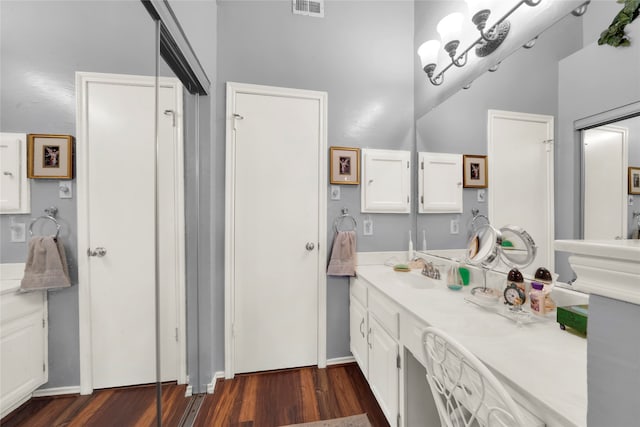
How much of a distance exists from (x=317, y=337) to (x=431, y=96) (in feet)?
6.81

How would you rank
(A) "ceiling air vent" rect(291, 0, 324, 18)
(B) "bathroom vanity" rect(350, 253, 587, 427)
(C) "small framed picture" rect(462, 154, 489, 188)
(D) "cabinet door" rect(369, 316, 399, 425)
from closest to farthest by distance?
(B) "bathroom vanity" rect(350, 253, 587, 427)
(D) "cabinet door" rect(369, 316, 399, 425)
(C) "small framed picture" rect(462, 154, 489, 188)
(A) "ceiling air vent" rect(291, 0, 324, 18)

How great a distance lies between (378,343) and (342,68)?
6.65 ft

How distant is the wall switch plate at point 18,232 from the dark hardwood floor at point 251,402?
45 cm

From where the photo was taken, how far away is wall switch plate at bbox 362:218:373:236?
2.04 metres

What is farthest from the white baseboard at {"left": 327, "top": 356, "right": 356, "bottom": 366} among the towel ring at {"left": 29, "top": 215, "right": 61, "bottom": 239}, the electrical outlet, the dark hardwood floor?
the towel ring at {"left": 29, "top": 215, "right": 61, "bottom": 239}

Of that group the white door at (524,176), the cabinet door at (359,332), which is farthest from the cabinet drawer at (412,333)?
the white door at (524,176)

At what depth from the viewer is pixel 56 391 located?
25.0 inches

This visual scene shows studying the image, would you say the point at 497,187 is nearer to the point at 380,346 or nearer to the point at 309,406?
the point at 380,346

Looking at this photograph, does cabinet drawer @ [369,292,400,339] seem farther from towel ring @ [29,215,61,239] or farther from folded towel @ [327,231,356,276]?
towel ring @ [29,215,61,239]

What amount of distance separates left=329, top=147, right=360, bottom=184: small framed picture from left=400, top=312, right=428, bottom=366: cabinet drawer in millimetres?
1109

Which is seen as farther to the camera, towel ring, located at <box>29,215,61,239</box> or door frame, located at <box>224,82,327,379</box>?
door frame, located at <box>224,82,327,379</box>

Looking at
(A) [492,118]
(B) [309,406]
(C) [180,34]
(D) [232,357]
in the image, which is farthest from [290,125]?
(B) [309,406]

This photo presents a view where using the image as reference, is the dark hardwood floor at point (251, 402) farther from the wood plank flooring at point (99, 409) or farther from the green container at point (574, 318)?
the green container at point (574, 318)

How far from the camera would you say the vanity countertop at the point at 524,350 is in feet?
1.89
